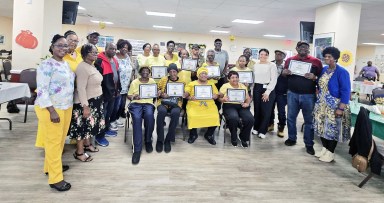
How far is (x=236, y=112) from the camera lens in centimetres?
442

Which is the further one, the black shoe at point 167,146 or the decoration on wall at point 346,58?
the decoration on wall at point 346,58

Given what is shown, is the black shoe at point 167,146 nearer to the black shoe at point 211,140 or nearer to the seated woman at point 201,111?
the seated woman at point 201,111

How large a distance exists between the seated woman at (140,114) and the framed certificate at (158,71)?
740 mm

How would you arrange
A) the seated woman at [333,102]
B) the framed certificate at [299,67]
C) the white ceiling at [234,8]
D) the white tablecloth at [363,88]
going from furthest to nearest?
1. the white tablecloth at [363,88]
2. the white ceiling at [234,8]
3. the framed certificate at [299,67]
4. the seated woman at [333,102]

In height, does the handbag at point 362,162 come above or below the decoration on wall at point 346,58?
below

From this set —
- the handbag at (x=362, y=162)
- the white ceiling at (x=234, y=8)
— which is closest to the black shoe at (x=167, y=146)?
the handbag at (x=362, y=162)

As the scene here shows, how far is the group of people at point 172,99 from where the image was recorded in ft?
8.70

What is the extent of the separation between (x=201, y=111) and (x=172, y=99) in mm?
492

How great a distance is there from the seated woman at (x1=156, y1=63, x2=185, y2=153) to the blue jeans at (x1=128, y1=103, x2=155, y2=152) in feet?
0.45

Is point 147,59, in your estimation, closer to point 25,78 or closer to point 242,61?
point 242,61

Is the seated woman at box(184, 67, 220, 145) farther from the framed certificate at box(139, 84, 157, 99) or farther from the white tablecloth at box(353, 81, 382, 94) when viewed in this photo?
the white tablecloth at box(353, 81, 382, 94)

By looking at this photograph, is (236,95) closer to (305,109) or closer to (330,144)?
(305,109)

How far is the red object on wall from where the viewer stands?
560 cm

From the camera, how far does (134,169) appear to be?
3295mm
